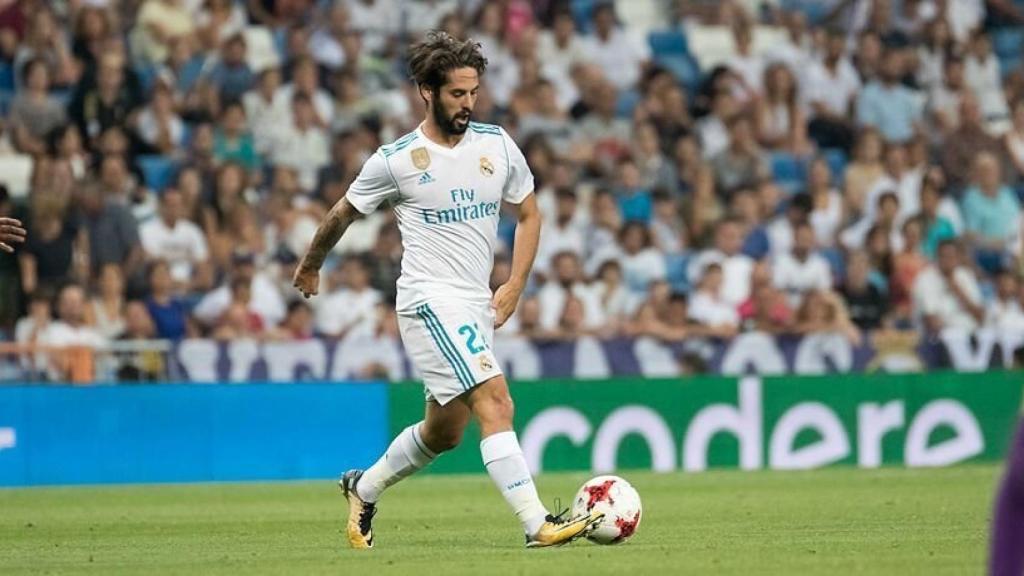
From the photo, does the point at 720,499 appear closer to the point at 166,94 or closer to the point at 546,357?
the point at 546,357

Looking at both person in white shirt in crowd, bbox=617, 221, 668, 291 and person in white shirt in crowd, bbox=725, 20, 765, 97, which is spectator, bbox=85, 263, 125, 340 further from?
person in white shirt in crowd, bbox=725, 20, 765, 97

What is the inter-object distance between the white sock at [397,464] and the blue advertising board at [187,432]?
7653 mm

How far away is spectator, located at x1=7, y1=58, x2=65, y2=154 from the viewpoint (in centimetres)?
2017

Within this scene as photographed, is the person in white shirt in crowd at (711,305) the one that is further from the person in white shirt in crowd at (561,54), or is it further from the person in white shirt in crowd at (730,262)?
→ the person in white shirt in crowd at (561,54)

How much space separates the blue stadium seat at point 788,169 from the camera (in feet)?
76.5

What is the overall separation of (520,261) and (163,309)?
351 inches

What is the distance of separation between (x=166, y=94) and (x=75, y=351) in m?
3.85

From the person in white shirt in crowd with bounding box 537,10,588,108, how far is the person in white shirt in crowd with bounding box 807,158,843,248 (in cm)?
285

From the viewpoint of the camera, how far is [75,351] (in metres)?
17.9

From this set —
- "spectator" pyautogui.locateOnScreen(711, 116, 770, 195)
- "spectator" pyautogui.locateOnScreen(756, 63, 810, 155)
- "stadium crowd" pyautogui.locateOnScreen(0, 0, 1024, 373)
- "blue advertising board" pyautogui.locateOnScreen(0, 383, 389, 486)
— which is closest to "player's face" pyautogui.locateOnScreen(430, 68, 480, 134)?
"blue advertising board" pyautogui.locateOnScreen(0, 383, 389, 486)

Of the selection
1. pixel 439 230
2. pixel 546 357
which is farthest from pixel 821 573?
pixel 546 357

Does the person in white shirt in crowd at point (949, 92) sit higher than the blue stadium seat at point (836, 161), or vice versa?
the person in white shirt in crowd at point (949, 92)

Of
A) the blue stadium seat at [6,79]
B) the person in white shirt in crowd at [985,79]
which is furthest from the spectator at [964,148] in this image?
the blue stadium seat at [6,79]

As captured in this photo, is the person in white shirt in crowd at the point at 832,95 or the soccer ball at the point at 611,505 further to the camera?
the person in white shirt in crowd at the point at 832,95
